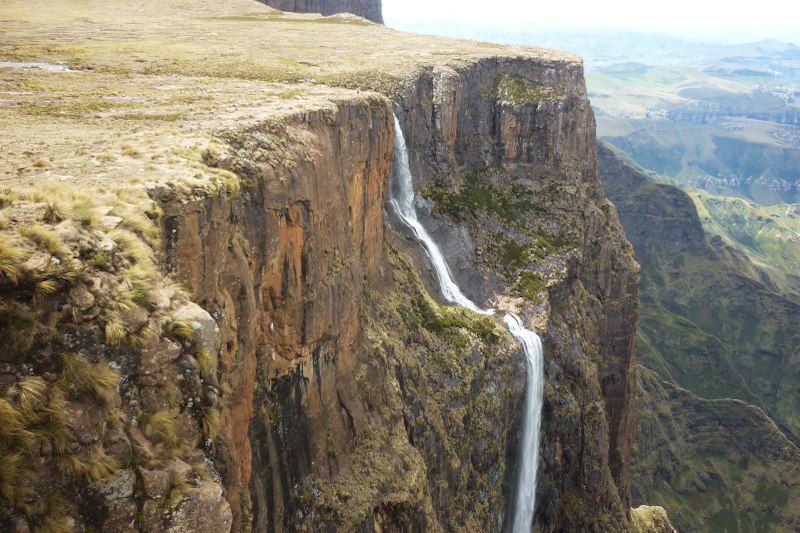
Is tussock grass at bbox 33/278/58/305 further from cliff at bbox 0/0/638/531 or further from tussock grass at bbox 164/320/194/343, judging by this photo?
tussock grass at bbox 164/320/194/343

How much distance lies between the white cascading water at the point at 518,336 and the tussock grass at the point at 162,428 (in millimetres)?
41570

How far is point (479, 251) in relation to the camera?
59500 mm

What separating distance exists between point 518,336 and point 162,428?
4368cm

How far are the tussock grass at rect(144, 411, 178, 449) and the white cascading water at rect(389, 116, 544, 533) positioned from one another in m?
41.6

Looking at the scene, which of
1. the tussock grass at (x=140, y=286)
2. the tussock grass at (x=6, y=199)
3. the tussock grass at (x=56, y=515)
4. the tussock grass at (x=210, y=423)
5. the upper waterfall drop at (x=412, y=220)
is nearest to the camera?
the tussock grass at (x=56, y=515)

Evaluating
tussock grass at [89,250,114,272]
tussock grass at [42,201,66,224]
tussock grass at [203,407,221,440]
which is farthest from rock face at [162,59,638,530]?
tussock grass at [89,250,114,272]

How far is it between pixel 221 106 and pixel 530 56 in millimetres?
54955

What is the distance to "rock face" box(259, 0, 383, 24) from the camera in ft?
508

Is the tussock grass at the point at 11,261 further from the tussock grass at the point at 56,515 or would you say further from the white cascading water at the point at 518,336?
the white cascading water at the point at 518,336

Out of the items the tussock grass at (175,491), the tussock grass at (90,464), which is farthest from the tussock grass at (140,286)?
the tussock grass at (175,491)

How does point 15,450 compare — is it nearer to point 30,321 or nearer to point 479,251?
point 30,321

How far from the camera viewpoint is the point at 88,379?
9.78 meters

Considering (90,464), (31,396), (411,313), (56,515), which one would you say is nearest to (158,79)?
(411,313)

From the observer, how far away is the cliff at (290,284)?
10148 mm
